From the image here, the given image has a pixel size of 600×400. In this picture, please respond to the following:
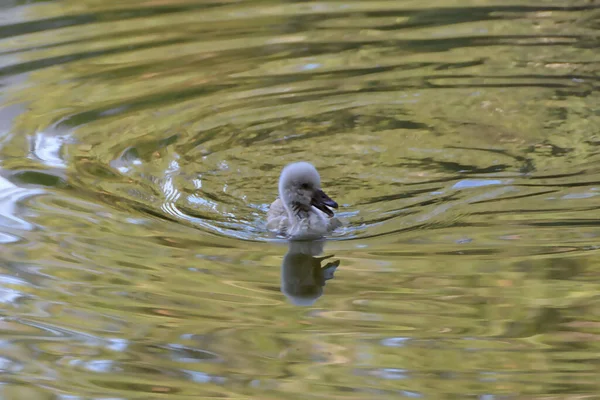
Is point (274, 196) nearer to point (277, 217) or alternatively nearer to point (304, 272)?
point (277, 217)

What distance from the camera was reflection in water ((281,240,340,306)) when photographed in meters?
4.51

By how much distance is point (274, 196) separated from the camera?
5.95 meters

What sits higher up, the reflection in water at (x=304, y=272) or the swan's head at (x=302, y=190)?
the swan's head at (x=302, y=190)

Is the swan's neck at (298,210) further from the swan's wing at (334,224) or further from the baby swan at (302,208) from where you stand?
the swan's wing at (334,224)

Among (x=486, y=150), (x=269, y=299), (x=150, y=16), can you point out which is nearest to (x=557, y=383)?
(x=269, y=299)

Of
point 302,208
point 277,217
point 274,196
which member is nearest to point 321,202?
point 302,208

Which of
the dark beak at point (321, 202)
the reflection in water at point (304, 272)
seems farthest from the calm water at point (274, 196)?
the dark beak at point (321, 202)

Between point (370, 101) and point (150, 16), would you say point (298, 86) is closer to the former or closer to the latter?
point (370, 101)

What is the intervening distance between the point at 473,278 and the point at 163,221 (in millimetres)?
1687

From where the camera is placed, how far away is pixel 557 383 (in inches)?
141

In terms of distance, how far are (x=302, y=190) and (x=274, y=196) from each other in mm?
620

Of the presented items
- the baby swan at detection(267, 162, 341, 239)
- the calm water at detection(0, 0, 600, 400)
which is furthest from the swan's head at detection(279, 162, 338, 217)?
the calm water at detection(0, 0, 600, 400)

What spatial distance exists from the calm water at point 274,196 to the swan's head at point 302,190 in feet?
0.66

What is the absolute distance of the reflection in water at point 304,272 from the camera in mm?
4508
